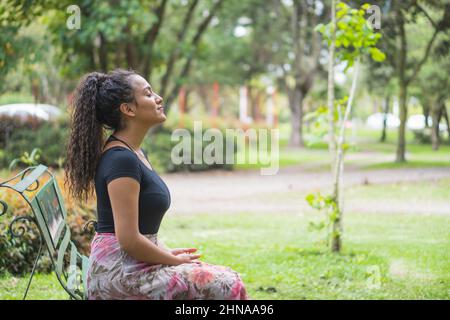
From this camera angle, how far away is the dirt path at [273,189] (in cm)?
479

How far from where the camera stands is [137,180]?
5.95ft

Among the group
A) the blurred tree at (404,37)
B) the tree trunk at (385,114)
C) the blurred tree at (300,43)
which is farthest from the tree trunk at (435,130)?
the blurred tree at (300,43)

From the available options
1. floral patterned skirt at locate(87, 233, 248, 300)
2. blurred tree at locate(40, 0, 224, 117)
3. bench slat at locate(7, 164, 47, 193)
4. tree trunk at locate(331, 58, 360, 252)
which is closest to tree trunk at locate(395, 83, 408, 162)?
tree trunk at locate(331, 58, 360, 252)

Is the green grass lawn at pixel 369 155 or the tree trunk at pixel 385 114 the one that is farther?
the tree trunk at pixel 385 114

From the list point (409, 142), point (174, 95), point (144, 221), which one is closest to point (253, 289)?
point (144, 221)

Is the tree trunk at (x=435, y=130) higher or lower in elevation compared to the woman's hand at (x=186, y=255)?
higher

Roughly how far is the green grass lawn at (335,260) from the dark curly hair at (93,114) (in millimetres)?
1499

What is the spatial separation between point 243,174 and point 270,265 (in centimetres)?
639

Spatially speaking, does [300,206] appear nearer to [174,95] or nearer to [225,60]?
[174,95]

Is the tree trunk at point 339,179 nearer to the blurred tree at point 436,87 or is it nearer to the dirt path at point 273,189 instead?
the dirt path at point 273,189

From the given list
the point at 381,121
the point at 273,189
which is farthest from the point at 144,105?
the point at 273,189

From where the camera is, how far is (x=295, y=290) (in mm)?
3547

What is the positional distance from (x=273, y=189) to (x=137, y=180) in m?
6.47

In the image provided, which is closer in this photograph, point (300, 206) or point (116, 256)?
point (116, 256)
